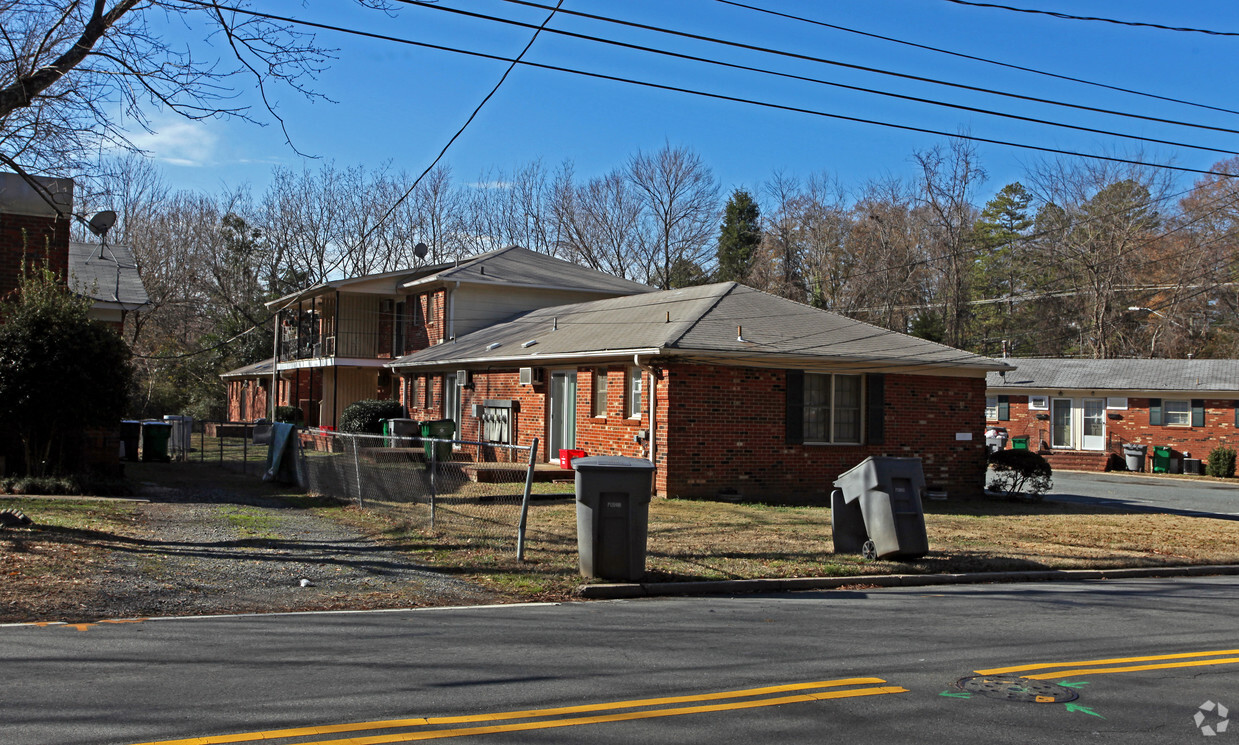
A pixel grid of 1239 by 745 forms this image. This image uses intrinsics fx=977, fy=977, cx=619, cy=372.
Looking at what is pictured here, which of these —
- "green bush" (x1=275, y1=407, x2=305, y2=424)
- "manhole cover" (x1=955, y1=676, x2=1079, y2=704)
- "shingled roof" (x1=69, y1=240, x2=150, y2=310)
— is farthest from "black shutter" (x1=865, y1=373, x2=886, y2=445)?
"green bush" (x1=275, y1=407, x2=305, y2=424)

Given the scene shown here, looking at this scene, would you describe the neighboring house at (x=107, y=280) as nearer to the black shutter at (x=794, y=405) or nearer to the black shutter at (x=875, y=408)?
the black shutter at (x=794, y=405)

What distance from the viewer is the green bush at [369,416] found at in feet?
86.0

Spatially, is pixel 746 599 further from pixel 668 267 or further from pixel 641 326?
pixel 668 267

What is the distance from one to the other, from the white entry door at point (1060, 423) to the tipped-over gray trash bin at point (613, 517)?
29.6 metres

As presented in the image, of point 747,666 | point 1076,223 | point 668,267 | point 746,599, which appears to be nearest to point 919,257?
point 1076,223

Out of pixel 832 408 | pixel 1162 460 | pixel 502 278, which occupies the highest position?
pixel 502 278

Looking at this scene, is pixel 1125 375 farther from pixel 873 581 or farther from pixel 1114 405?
pixel 873 581

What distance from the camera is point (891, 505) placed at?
1155cm

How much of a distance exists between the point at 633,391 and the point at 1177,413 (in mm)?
22682

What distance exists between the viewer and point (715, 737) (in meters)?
5.02

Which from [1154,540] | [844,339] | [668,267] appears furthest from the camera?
[668,267]

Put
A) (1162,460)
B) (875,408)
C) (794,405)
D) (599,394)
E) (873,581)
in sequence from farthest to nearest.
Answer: (1162,460), (599,394), (875,408), (794,405), (873,581)

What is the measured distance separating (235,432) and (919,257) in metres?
32.1

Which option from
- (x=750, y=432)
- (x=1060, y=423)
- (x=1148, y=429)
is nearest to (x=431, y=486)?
(x=750, y=432)
